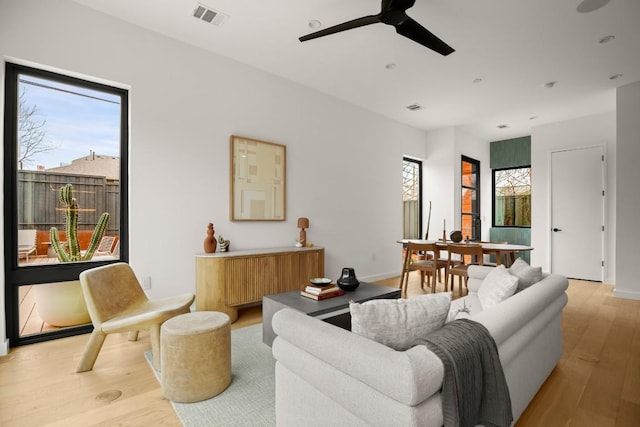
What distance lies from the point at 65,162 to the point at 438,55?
4.12 metres

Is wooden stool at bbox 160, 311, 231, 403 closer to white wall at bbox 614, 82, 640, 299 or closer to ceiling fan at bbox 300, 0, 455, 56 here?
ceiling fan at bbox 300, 0, 455, 56

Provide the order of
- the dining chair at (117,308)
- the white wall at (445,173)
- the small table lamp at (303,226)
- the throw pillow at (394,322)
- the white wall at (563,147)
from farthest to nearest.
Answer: the white wall at (445,173) < the white wall at (563,147) < the small table lamp at (303,226) < the dining chair at (117,308) < the throw pillow at (394,322)

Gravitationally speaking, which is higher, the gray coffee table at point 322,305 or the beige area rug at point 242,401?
the gray coffee table at point 322,305

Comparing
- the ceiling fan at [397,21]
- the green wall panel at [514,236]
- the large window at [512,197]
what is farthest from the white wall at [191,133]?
the large window at [512,197]

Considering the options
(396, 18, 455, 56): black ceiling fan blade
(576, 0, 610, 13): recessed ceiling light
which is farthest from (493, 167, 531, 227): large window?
(396, 18, 455, 56): black ceiling fan blade

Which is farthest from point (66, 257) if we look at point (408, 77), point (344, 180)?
point (408, 77)

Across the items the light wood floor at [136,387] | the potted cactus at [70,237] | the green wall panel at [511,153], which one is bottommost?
the light wood floor at [136,387]

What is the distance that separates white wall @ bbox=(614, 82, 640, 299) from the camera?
14.5 feet

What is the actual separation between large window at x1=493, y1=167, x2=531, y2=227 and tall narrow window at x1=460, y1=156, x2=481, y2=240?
712mm

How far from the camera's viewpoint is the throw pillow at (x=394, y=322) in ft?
4.46

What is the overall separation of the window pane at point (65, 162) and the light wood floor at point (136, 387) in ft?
3.09

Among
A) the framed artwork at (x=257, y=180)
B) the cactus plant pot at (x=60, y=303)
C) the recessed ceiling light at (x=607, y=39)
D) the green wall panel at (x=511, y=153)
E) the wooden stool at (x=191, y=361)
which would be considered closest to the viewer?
the wooden stool at (x=191, y=361)

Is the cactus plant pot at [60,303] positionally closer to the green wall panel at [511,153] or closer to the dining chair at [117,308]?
the dining chair at [117,308]

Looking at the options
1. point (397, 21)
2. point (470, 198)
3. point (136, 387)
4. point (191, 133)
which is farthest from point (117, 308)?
point (470, 198)
